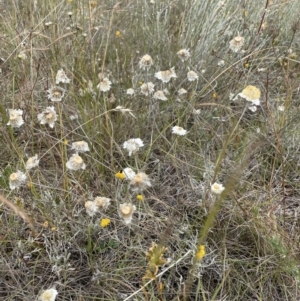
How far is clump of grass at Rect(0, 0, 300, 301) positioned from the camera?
3.00ft

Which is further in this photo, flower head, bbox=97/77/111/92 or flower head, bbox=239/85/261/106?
flower head, bbox=97/77/111/92

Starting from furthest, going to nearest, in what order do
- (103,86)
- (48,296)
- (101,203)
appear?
(103,86)
(101,203)
(48,296)

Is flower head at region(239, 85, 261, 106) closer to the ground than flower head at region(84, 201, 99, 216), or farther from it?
farther from it

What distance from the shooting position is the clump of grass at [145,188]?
916mm

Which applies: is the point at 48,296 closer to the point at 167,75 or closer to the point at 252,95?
the point at 252,95

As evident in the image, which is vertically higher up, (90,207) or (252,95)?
(252,95)

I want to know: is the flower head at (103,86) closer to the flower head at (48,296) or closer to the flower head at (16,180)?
the flower head at (16,180)

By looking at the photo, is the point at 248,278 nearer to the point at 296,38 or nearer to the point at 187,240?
the point at 187,240

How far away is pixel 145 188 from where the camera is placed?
88 cm

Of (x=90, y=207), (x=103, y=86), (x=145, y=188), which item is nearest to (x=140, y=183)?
(x=145, y=188)

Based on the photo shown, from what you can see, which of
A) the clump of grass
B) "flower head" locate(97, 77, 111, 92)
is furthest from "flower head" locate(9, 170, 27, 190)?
"flower head" locate(97, 77, 111, 92)

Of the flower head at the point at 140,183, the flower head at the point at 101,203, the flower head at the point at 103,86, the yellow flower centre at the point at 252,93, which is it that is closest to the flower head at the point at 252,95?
the yellow flower centre at the point at 252,93

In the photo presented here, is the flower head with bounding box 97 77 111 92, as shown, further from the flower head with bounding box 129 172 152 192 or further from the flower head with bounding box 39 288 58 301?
the flower head with bounding box 39 288 58 301

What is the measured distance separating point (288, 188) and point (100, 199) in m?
0.63
